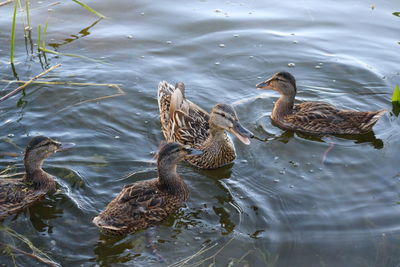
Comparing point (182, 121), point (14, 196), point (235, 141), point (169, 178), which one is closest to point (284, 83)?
point (235, 141)

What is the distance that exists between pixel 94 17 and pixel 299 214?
7031 millimetres

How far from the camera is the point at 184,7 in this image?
38.7 ft

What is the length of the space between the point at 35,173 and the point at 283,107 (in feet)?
13.1

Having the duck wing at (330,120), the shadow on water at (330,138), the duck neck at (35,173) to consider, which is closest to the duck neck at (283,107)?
the duck wing at (330,120)

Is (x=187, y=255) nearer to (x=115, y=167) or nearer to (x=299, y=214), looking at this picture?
(x=299, y=214)

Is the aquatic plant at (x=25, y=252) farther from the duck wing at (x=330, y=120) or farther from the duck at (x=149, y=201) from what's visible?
the duck wing at (x=330, y=120)

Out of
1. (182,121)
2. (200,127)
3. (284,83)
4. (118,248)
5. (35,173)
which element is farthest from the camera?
(284,83)

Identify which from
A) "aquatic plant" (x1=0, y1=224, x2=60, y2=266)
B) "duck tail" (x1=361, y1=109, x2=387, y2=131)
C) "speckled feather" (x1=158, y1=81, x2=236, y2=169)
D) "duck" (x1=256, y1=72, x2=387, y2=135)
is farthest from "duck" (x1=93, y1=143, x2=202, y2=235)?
"duck tail" (x1=361, y1=109, x2=387, y2=131)

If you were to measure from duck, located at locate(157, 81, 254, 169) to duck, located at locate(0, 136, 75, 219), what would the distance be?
184 cm

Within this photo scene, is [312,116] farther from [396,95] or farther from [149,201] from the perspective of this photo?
[149,201]

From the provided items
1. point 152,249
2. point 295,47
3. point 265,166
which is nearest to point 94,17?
point 295,47

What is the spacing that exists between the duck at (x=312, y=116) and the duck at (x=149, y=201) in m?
2.34

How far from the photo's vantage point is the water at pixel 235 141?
5.92 meters

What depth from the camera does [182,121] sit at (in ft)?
25.7
